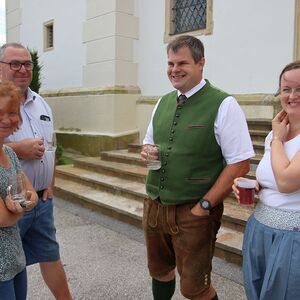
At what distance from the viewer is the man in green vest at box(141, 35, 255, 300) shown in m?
2.27

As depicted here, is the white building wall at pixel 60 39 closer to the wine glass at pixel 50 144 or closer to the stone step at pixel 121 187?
the stone step at pixel 121 187

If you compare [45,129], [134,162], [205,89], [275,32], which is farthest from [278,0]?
[45,129]

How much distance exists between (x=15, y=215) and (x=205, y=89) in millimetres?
1231

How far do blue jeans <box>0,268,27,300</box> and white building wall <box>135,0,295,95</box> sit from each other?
4526 mm

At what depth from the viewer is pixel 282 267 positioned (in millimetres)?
1810

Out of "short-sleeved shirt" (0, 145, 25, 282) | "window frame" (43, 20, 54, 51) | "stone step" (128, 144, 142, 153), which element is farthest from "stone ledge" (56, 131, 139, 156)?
"short-sleeved shirt" (0, 145, 25, 282)

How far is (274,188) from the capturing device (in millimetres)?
1923

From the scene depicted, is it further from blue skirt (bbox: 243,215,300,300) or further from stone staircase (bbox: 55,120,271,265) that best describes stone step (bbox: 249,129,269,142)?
blue skirt (bbox: 243,215,300,300)

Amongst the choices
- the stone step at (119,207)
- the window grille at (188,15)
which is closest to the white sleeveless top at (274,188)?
the stone step at (119,207)

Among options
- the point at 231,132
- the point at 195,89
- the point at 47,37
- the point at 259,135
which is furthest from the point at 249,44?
the point at 47,37

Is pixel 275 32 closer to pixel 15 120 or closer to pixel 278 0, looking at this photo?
pixel 278 0

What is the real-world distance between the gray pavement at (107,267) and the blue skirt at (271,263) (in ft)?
4.26

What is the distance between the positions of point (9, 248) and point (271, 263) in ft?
3.91

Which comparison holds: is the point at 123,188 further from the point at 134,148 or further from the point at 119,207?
the point at 134,148
